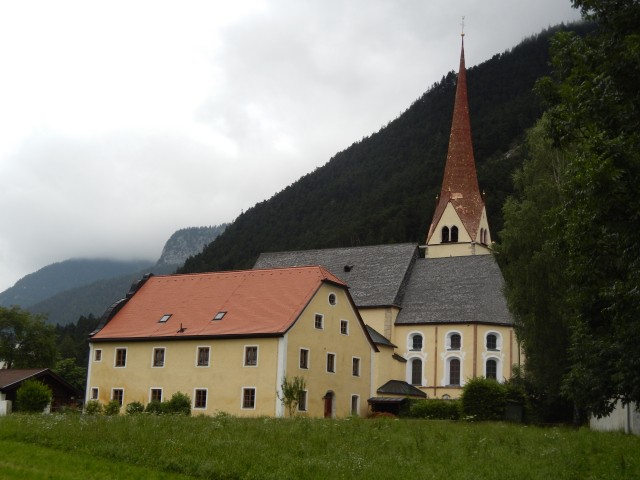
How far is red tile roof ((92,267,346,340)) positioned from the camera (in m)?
46.3

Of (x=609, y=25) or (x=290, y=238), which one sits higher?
(x=290, y=238)

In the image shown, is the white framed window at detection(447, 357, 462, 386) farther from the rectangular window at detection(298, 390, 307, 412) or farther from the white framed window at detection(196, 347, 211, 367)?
the white framed window at detection(196, 347, 211, 367)

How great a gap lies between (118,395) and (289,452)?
28.4 meters

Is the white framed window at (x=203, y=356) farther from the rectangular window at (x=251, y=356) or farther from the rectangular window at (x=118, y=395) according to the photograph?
the rectangular window at (x=118, y=395)

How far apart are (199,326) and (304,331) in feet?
20.0

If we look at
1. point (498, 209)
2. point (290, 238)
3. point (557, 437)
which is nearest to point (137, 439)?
point (557, 437)

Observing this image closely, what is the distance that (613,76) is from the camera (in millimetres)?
18125

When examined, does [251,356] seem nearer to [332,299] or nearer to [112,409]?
[332,299]

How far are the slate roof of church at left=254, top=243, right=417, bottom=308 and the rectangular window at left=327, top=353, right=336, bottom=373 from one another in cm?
1598

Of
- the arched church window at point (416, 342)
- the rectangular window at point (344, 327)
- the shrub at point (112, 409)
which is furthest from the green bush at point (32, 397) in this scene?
the arched church window at point (416, 342)

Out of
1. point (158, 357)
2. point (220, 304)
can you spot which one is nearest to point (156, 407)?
point (158, 357)

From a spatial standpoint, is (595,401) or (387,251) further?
(387,251)

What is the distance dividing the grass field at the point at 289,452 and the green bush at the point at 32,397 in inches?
446

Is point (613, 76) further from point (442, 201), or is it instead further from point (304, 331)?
point (442, 201)
